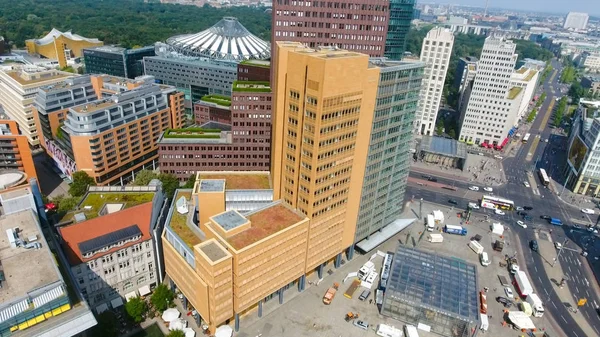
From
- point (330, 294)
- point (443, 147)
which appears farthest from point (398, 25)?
point (330, 294)

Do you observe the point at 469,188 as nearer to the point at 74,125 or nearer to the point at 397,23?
the point at 397,23

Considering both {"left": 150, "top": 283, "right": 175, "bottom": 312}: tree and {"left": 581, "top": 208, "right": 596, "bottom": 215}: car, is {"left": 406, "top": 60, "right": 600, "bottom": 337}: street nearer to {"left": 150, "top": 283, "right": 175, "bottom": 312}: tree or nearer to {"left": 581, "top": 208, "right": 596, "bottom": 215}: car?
{"left": 581, "top": 208, "right": 596, "bottom": 215}: car

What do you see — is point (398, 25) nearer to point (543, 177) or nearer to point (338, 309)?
point (543, 177)

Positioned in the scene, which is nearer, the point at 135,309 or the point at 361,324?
the point at 135,309

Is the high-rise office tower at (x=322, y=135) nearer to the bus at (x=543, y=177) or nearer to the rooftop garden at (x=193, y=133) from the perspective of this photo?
the rooftop garden at (x=193, y=133)

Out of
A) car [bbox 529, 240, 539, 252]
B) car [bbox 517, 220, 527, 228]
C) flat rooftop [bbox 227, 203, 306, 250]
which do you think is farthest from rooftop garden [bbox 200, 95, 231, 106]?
car [bbox 529, 240, 539, 252]

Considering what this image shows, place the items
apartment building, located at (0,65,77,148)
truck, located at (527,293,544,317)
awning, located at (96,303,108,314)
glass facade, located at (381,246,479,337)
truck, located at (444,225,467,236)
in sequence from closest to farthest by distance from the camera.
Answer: awning, located at (96,303,108,314)
glass facade, located at (381,246,479,337)
truck, located at (527,293,544,317)
truck, located at (444,225,467,236)
apartment building, located at (0,65,77,148)
